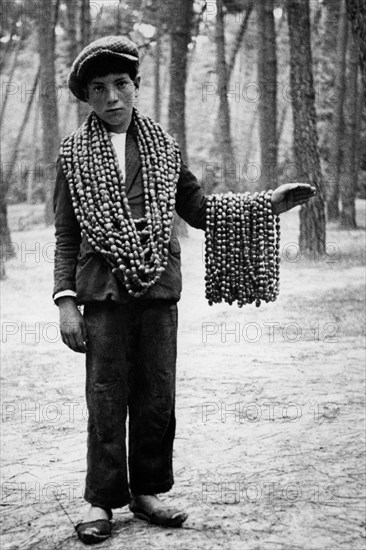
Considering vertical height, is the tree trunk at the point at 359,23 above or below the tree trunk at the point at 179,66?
below

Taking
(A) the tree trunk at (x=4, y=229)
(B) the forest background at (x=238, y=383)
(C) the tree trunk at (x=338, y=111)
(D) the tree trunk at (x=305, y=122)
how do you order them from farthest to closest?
(C) the tree trunk at (x=338, y=111) < (A) the tree trunk at (x=4, y=229) < (D) the tree trunk at (x=305, y=122) < (B) the forest background at (x=238, y=383)

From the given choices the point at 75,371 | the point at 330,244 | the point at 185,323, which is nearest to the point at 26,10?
the point at 330,244

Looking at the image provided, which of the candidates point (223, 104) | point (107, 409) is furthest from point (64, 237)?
point (223, 104)

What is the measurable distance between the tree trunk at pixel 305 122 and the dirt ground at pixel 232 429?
8.28ft

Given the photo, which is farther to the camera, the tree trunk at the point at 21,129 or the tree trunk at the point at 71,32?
the tree trunk at the point at 21,129

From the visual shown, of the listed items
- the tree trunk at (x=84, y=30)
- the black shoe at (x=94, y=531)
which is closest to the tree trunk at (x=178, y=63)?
the tree trunk at (x=84, y=30)

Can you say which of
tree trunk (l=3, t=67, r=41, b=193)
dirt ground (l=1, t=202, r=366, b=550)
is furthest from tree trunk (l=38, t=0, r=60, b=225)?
dirt ground (l=1, t=202, r=366, b=550)

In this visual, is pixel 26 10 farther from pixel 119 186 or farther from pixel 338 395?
pixel 119 186

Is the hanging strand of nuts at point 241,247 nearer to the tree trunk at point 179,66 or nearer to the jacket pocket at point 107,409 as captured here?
the jacket pocket at point 107,409

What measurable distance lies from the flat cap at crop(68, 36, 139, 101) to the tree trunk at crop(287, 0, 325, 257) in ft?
32.3

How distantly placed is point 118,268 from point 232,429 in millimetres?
2394

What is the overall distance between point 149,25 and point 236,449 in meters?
15.6

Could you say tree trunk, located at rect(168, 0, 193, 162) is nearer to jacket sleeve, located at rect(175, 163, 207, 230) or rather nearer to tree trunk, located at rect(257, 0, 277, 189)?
tree trunk, located at rect(257, 0, 277, 189)

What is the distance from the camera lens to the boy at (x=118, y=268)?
354cm
